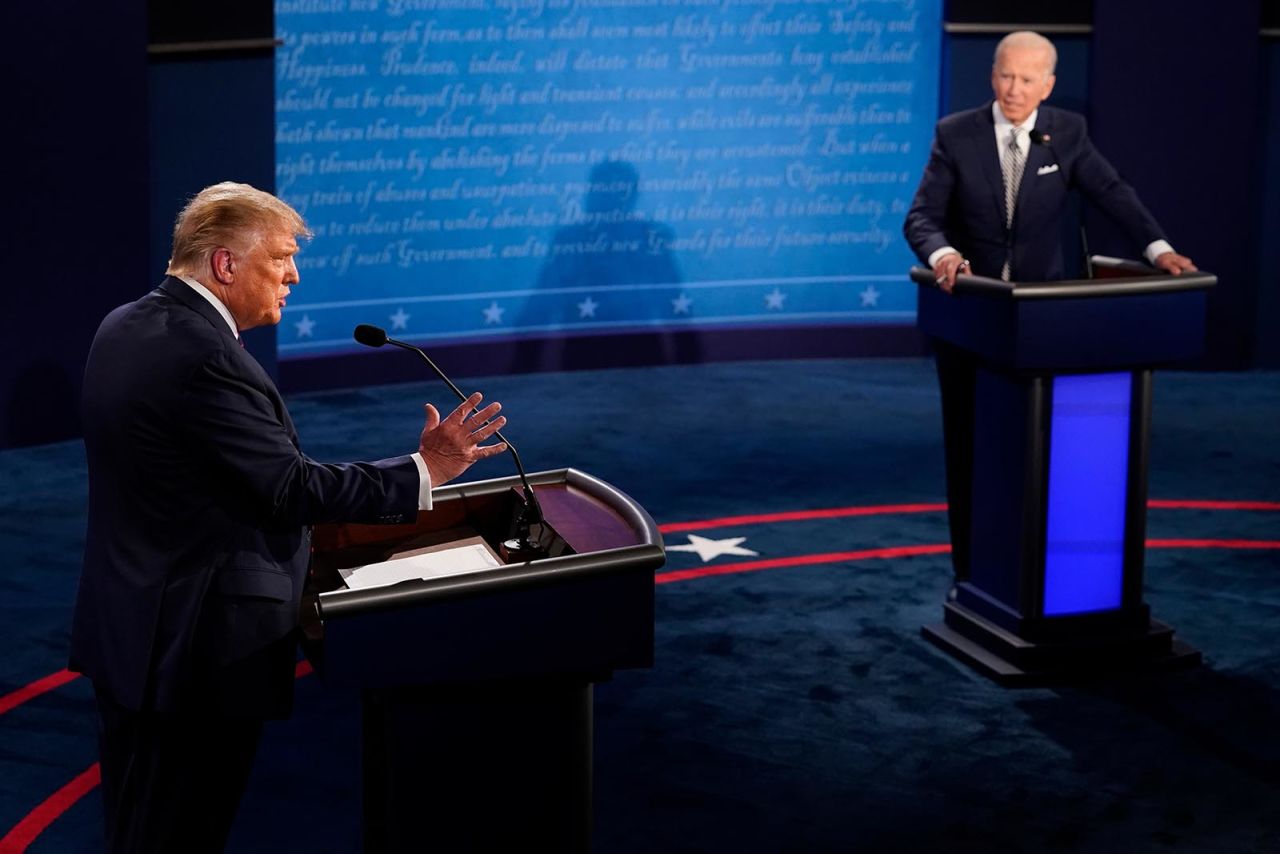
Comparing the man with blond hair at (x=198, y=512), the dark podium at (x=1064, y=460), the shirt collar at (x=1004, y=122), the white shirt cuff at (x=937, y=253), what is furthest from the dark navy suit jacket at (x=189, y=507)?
the shirt collar at (x=1004, y=122)

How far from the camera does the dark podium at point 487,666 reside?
288cm

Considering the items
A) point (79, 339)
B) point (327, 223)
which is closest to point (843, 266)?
point (327, 223)

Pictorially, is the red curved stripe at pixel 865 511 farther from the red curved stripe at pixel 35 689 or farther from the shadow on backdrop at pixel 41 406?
the shadow on backdrop at pixel 41 406

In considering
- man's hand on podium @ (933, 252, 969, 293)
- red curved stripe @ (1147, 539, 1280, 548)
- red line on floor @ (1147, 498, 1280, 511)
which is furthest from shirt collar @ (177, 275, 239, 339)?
red line on floor @ (1147, 498, 1280, 511)

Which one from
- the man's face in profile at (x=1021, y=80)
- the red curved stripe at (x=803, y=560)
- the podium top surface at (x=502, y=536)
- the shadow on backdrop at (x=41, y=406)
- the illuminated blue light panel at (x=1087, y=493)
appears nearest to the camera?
the podium top surface at (x=502, y=536)

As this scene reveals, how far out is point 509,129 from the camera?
9.45m

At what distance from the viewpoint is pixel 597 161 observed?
31.7ft

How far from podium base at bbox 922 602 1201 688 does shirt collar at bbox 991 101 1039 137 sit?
150cm

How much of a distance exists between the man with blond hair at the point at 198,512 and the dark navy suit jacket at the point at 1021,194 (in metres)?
2.80

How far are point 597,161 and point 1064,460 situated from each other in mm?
5037

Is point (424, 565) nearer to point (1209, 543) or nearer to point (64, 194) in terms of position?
point (1209, 543)

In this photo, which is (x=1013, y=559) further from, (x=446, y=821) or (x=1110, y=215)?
(x=446, y=821)

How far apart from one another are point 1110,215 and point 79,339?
4631mm

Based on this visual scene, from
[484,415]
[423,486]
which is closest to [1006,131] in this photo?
[484,415]
